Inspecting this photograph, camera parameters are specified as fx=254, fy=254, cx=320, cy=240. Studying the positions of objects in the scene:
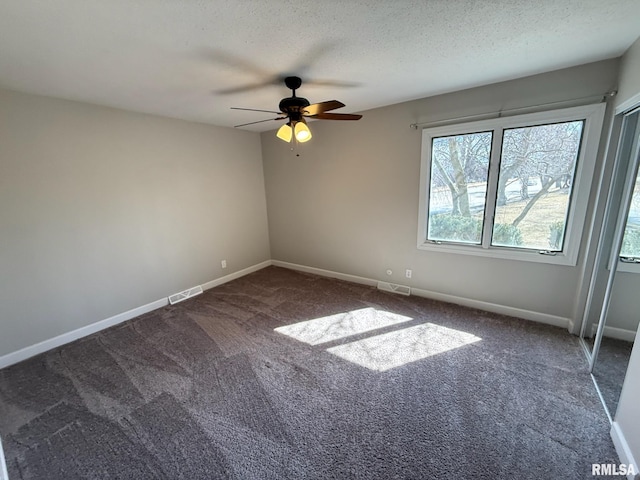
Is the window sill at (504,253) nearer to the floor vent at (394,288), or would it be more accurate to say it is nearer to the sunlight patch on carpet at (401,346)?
the floor vent at (394,288)

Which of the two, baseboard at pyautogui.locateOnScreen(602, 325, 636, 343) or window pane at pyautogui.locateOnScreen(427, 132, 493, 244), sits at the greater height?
window pane at pyautogui.locateOnScreen(427, 132, 493, 244)

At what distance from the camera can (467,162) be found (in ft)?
9.54

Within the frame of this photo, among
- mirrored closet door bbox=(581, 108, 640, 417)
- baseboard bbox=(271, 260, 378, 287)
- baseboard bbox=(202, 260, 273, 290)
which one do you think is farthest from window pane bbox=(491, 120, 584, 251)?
baseboard bbox=(202, 260, 273, 290)

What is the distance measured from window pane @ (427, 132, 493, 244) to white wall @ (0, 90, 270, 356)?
2998mm

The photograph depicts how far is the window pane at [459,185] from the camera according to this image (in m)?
2.84

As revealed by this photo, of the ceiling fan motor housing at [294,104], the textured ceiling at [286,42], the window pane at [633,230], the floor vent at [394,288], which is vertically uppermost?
the textured ceiling at [286,42]

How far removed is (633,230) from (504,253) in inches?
36.9

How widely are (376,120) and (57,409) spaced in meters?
4.11

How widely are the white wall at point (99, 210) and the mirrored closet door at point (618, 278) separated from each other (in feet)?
14.3

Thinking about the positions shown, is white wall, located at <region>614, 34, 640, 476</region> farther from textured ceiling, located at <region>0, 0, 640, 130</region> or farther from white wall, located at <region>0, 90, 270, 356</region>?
white wall, located at <region>0, 90, 270, 356</region>

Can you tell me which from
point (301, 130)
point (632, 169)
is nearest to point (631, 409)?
point (632, 169)

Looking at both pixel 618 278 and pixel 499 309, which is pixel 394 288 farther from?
pixel 618 278

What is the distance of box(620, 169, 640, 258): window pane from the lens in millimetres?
1917

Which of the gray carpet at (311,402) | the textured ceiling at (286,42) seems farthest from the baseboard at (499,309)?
the textured ceiling at (286,42)
